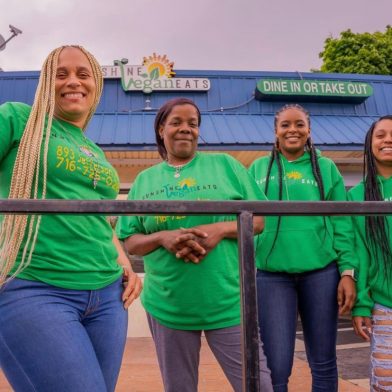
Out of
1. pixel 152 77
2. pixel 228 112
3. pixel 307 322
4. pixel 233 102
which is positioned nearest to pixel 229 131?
pixel 228 112

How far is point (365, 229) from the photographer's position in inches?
82.0

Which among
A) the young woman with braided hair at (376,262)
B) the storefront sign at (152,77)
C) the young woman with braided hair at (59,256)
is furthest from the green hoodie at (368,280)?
the storefront sign at (152,77)

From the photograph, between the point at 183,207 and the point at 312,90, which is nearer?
the point at 183,207

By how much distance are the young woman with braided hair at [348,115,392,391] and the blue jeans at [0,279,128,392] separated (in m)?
1.22

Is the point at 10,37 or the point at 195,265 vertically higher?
the point at 10,37

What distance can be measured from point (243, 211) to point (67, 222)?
1.79ft

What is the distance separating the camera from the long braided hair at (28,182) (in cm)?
121

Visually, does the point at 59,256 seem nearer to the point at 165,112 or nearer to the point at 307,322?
the point at 165,112

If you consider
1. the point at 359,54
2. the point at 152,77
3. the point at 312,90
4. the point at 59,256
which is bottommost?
the point at 59,256

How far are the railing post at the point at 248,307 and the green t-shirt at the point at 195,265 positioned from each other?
66cm

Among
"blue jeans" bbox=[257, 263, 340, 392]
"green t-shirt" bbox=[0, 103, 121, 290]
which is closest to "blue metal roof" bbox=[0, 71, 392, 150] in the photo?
"blue jeans" bbox=[257, 263, 340, 392]

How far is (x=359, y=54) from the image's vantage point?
18156 mm

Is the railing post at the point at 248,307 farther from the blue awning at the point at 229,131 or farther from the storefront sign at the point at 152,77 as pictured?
the storefront sign at the point at 152,77

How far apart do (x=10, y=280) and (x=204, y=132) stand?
5.77 metres
